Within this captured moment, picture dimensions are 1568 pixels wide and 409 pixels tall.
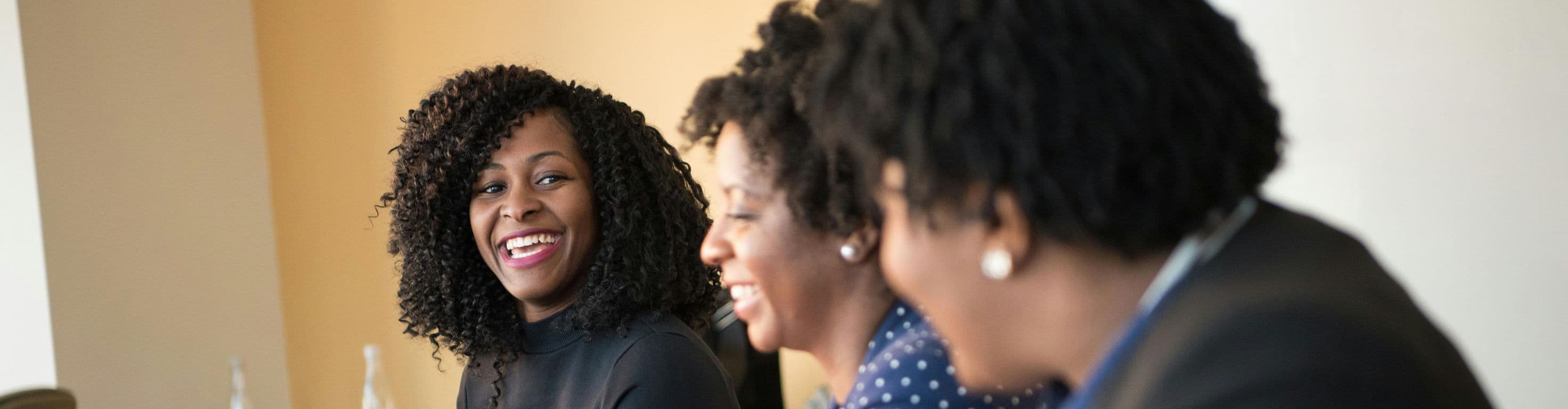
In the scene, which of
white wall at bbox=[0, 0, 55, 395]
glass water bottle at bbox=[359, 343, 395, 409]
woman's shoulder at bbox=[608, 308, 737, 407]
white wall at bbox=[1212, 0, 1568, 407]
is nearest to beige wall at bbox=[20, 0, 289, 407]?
white wall at bbox=[0, 0, 55, 395]

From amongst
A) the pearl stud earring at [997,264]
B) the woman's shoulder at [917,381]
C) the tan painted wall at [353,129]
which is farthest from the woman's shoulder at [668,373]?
the tan painted wall at [353,129]

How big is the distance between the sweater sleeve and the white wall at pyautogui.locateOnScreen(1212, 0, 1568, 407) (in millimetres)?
920

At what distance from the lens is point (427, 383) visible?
3930mm

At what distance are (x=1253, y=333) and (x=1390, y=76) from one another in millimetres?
1581

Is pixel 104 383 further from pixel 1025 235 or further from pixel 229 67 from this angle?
pixel 1025 235

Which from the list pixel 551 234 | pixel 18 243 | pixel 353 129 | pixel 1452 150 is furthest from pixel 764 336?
pixel 353 129

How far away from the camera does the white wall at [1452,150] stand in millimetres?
1869

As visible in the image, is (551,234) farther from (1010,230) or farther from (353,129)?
(353,129)

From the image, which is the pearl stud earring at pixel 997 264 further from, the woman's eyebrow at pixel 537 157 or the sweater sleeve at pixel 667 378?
the woman's eyebrow at pixel 537 157

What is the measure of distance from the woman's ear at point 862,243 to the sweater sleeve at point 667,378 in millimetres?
637

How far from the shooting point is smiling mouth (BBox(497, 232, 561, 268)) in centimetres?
192

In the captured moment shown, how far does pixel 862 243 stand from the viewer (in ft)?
3.86

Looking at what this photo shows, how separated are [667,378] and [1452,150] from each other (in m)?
1.33

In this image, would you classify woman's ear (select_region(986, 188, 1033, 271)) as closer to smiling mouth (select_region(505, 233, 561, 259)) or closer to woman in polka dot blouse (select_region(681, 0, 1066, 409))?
woman in polka dot blouse (select_region(681, 0, 1066, 409))
